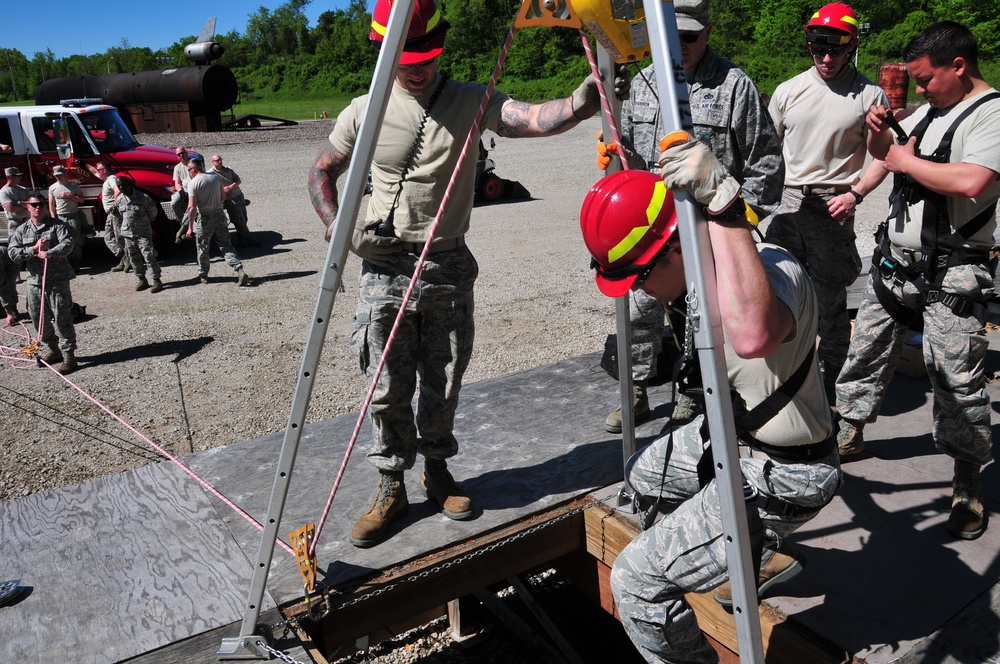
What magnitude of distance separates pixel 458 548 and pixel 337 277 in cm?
151

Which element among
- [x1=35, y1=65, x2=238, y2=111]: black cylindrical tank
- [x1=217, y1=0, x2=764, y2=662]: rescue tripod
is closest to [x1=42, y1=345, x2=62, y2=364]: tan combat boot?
[x1=217, y1=0, x2=764, y2=662]: rescue tripod

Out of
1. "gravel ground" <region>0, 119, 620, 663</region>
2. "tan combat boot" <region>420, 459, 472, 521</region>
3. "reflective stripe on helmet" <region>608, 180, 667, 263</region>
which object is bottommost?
"gravel ground" <region>0, 119, 620, 663</region>

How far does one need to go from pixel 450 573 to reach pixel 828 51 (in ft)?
10.9

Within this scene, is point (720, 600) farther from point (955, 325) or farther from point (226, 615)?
point (226, 615)

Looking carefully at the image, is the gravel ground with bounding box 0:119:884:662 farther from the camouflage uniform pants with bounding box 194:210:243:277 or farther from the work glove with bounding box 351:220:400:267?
the work glove with bounding box 351:220:400:267

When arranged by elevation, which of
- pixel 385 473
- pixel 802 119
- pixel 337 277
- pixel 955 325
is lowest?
pixel 385 473

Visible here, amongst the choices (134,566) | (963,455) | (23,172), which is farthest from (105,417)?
(23,172)

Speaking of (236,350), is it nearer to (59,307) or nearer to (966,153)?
(59,307)

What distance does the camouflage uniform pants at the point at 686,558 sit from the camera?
239 cm

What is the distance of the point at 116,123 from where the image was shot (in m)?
13.9

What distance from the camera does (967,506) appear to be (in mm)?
3357

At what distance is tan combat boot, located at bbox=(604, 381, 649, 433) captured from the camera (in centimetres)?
444

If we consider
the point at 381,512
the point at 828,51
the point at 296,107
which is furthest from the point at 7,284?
the point at 296,107

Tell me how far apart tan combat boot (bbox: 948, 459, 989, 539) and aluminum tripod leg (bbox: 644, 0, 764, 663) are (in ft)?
6.28
